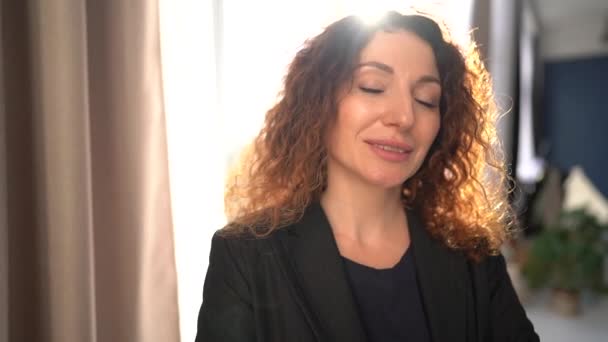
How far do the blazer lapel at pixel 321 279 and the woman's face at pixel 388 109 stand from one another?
0.45ft

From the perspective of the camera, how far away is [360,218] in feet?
2.72

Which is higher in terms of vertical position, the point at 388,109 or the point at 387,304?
the point at 388,109

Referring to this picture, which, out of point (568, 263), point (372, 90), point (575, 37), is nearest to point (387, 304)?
point (372, 90)

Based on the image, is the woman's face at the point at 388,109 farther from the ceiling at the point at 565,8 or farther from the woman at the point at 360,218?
the ceiling at the point at 565,8

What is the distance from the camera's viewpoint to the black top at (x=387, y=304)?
754mm

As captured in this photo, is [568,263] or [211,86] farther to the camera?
[568,263]

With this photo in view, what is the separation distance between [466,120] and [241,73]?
51cm

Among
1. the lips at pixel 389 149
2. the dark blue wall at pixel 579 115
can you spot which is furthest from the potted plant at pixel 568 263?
the dark blue wall at pixel 579 115

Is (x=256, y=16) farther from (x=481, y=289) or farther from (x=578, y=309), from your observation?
(x=578, y=309)

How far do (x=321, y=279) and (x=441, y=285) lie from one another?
0.79 feet

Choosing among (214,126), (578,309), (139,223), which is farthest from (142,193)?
(578,309)

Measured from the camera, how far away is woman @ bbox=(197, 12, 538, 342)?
0.71m

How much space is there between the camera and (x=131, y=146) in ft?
2.29

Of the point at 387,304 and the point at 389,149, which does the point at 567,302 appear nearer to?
→ the point at 387,304
